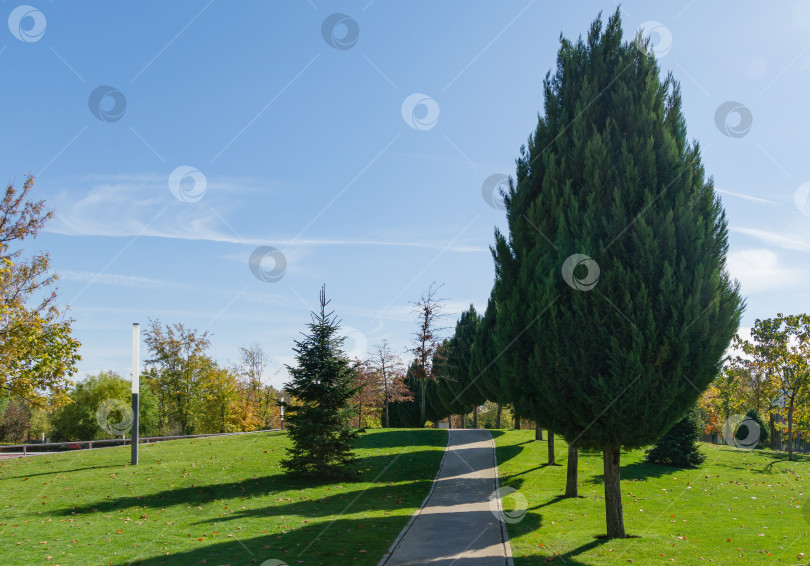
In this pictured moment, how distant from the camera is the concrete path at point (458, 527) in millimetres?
9792

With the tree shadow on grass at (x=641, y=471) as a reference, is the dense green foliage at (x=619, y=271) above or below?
above

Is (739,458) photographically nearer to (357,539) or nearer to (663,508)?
(663,508)

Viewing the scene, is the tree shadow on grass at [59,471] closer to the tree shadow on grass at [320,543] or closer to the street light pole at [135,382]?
the street light pole at [135,382]

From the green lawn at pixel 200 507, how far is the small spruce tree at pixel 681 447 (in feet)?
36.0

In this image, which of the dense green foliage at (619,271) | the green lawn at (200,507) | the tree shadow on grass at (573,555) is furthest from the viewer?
the dense green foliage at (619,271)

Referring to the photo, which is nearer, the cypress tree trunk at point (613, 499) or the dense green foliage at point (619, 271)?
the dense green foliage at point (619, 271)

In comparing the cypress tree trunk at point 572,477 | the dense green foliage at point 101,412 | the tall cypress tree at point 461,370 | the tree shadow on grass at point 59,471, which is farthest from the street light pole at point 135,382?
the dense green foliage at point 101,412

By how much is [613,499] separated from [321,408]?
10.2 m

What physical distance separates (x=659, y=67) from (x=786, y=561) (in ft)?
36.4

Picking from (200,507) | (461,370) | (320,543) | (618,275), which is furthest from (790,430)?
(200,507)

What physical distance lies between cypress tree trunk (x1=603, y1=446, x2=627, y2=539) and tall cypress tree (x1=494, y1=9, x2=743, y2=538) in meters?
0.03

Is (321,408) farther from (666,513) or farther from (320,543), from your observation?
(666,513)

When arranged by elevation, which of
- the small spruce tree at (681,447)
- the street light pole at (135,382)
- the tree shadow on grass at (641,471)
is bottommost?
the tree shadow on grass at (641,471)

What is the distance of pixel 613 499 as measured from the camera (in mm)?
11422
